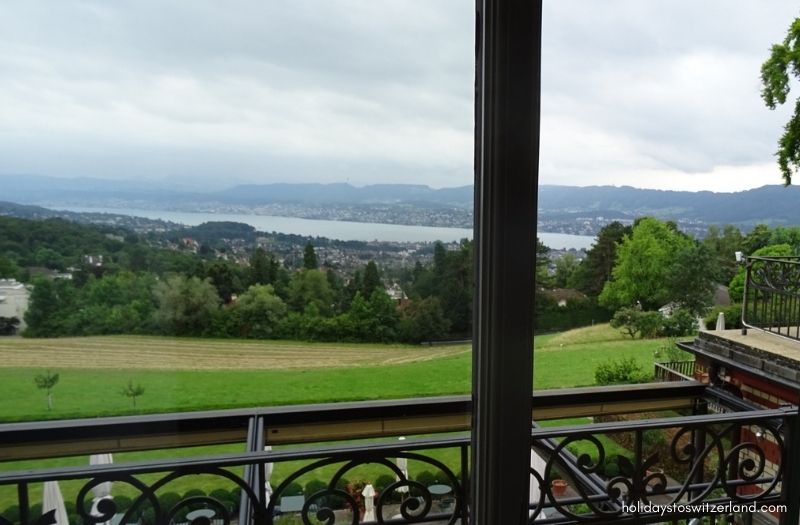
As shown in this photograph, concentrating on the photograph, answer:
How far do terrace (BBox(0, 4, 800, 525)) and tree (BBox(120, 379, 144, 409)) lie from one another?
5cm

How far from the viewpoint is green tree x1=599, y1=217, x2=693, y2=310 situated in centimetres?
128

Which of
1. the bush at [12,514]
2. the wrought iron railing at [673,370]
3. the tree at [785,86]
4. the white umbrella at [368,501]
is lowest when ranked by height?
the white umbrella at [368,501]

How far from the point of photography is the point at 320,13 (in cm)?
108

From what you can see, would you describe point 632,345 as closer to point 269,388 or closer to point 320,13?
point 269,388

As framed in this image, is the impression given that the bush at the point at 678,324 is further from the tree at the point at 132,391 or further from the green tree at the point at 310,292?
the tree at the point at 132,391

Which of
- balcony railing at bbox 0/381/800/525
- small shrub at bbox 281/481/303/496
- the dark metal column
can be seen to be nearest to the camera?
the dark metal column

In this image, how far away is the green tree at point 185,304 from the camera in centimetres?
104

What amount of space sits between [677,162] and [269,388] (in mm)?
1291

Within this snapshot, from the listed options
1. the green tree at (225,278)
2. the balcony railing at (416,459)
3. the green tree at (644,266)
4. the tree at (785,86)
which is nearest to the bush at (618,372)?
the balcony railing at (416,459)

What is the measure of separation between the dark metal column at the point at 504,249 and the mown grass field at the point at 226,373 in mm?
124

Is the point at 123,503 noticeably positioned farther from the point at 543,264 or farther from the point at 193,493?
the point at 543,264

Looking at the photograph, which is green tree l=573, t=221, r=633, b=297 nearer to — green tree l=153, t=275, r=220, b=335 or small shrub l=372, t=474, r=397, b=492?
small shrub l=372, t=474, r=397, b=492

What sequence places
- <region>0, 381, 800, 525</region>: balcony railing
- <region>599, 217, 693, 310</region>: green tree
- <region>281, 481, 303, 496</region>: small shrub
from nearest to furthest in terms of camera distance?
1. <region>0, 381, 800, 525</region>: balcony railing
2. <region>281, 481, 303, 496</region>: small shrub
3. <region>599, 217, 693, 310</region>: green tree

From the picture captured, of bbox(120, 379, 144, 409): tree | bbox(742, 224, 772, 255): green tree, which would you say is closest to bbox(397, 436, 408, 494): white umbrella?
bbox(120, 379, 144, 409): tree
